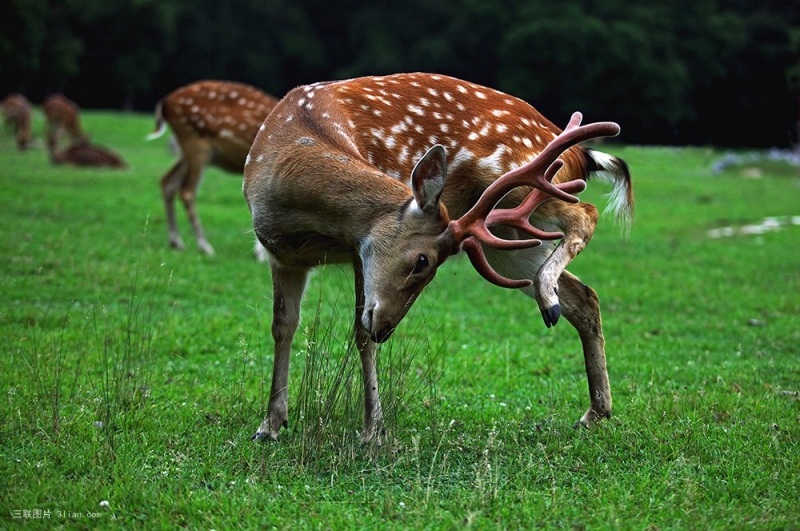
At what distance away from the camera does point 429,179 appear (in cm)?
425

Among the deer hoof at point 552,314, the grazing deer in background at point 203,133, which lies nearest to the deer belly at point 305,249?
the deer hoof at point 552,314

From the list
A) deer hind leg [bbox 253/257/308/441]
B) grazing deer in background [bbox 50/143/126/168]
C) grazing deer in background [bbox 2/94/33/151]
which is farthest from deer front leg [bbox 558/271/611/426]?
grazing deer in background [bbox 2/94/33/151]

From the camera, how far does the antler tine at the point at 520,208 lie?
4281 millimetres

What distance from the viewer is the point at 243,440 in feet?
15.7

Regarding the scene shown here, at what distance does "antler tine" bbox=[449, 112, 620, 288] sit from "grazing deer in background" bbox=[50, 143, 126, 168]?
17140 millimetres

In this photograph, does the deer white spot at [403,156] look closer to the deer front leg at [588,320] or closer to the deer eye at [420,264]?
the deer eye at [420,264]

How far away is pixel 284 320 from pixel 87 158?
54.1 feet

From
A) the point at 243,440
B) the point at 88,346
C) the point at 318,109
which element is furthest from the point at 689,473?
the point at 88,346

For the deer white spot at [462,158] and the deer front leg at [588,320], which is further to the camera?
the deer front leg at [588,320]

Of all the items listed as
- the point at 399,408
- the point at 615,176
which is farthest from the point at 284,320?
the point at 615,176

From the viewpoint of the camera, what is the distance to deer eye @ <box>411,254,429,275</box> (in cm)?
428

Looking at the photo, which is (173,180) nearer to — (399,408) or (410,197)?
(399,408)

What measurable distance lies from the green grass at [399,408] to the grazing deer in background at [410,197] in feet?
0.84

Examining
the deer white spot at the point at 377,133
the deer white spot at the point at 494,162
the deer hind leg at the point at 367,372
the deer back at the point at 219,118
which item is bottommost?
the deer back at the point at 219,118
